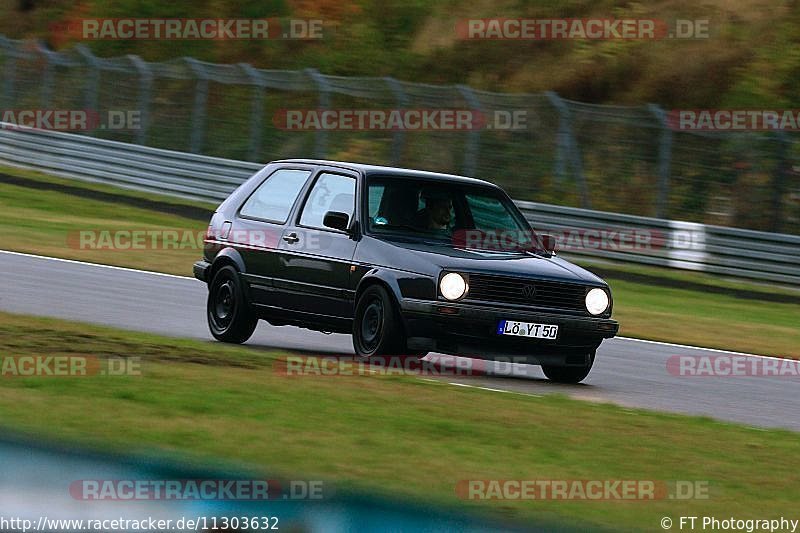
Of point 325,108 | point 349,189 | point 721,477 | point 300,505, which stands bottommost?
point 721,477

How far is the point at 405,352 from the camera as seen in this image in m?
A: 11.5

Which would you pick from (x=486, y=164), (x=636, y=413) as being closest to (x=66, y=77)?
(x=486, y=164)

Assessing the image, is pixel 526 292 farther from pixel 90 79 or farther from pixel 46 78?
pixel 46 78

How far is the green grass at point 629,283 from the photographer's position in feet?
56.5

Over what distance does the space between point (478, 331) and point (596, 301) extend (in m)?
1.02

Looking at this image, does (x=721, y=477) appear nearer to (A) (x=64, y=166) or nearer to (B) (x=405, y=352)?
(B) (x=405, y=352)

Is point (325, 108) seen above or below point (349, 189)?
above

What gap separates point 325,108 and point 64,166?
221 inches

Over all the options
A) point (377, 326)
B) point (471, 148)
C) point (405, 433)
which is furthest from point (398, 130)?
point (405, 433)

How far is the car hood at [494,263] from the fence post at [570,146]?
45.6 feet

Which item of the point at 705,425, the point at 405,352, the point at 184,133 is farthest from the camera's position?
the point at 184,133

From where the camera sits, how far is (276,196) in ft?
42.5

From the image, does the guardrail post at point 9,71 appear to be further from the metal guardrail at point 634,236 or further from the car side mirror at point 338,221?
the car side mirror at point 338,221

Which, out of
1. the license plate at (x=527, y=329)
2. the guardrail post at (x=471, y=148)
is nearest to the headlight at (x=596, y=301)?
the license plate at (x=527, y=329)
